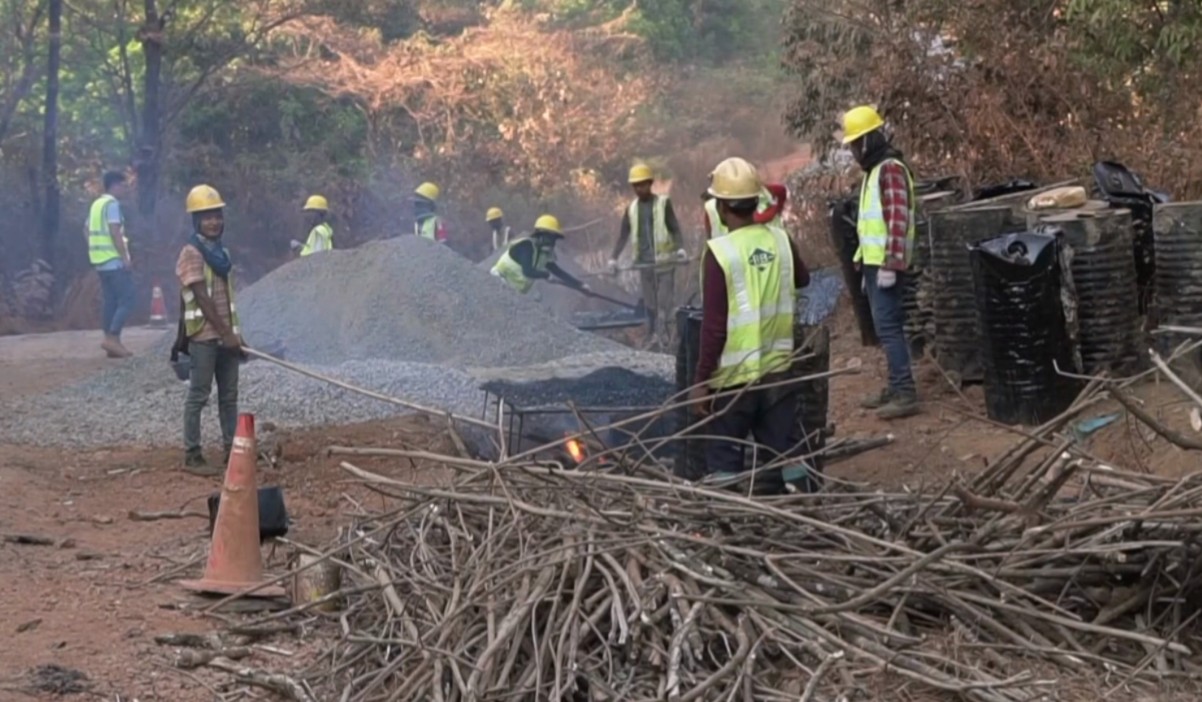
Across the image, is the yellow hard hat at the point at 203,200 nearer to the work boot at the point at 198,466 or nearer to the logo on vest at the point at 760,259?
the work boot at the point at 198,466

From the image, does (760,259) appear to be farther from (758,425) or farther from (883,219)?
(883,219)

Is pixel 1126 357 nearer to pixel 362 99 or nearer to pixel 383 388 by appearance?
pixel 383 388

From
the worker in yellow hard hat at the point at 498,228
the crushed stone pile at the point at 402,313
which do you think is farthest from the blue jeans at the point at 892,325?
the worker in yellow hard hat at the point at 498,228

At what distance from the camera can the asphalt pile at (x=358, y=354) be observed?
39.4 ft

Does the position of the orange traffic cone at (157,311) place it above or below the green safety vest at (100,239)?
below

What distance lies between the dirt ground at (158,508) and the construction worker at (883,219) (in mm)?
714

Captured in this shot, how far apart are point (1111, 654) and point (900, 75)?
8.45m

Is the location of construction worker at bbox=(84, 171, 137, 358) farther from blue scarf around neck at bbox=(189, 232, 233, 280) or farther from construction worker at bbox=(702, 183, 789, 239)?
construction worker at bbox=(702, 183, 789, 239)

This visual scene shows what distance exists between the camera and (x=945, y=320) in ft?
32.9

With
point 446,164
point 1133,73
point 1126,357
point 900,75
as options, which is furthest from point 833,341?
point 446,164

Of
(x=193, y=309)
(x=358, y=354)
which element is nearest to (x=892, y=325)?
(x=193, y=309)

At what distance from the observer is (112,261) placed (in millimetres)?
16250

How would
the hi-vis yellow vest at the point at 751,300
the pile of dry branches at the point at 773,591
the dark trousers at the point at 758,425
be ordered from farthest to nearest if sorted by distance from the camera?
the dark trousers at the point at 758,425 → the hi-vis yellow vest at the point at 751,300 → the pile of dry branches at the point at 773,591

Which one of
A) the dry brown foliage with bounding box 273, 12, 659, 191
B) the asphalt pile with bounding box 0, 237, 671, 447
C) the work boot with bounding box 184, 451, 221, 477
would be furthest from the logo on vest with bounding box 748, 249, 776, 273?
the dry brown foliage with bounding box 273, 12, 659, 191
